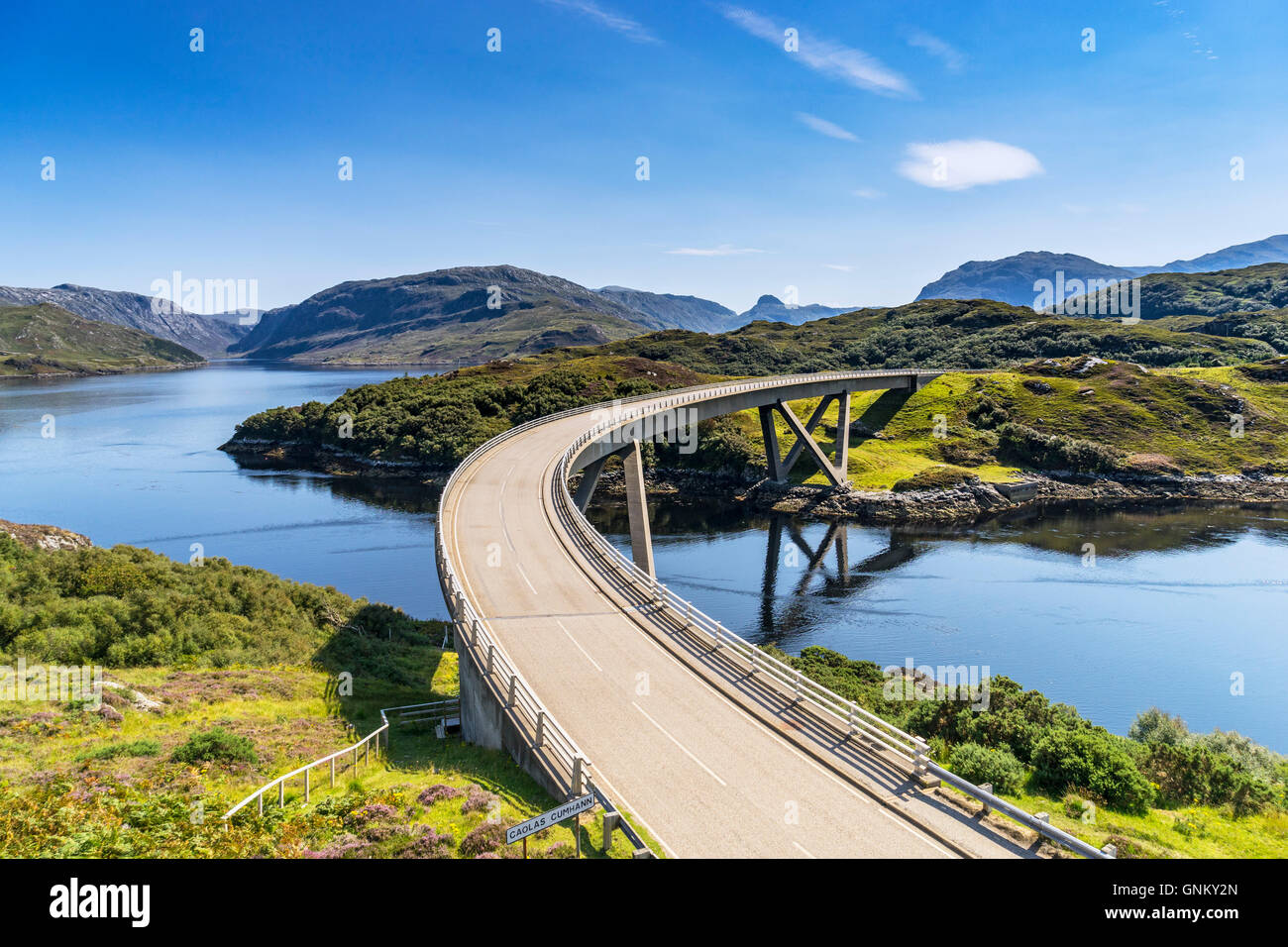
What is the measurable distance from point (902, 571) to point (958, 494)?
2610 centimetres

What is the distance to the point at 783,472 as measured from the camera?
3514 inches

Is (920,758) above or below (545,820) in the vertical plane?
below

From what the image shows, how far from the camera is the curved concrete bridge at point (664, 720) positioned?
15.4m

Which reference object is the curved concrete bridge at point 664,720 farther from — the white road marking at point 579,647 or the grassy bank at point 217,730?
the grassy bank at point 217,730

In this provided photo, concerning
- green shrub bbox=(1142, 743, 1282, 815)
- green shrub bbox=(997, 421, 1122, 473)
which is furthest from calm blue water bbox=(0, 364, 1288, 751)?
green shrub bbox=(1142, 743, 1282, 815)

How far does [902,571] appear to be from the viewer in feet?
200

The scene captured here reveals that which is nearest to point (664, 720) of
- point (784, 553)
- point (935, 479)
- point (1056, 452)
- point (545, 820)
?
point (545, 820)

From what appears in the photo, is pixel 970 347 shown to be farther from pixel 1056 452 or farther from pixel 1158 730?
pixel 1158 730

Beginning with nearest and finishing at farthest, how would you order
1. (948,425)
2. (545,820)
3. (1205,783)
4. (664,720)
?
(545,820) < (664,720) < (1205,783) < (948,425)

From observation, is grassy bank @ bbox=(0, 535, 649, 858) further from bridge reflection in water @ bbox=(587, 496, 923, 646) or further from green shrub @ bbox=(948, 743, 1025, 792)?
bridge reflection in water @ bbox=(587, 496, 923, 646)

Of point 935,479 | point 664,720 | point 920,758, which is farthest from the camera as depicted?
point 935,479

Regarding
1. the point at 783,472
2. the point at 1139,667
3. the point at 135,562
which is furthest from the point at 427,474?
the point at 1139,667
